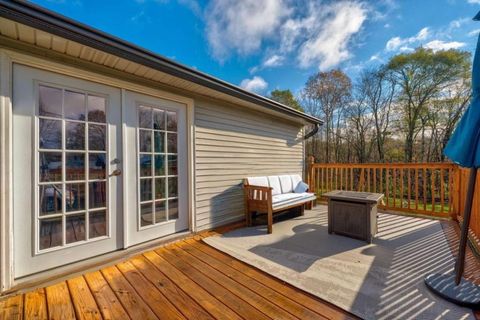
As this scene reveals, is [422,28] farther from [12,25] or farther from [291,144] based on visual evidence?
[12,25]

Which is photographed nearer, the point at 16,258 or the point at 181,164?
the point at 16,258

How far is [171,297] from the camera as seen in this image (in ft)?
5.88

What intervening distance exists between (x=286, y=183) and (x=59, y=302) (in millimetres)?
3873

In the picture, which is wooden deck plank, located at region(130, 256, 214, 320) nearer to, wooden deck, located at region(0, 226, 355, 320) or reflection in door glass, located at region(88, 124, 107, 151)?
wooden deck, located at region(0, 226, 355, 320)

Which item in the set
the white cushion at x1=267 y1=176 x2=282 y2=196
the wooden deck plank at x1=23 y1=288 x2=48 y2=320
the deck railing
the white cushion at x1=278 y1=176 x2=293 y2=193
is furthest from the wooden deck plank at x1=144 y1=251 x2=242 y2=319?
the deck railing

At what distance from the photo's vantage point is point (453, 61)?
8.45 m

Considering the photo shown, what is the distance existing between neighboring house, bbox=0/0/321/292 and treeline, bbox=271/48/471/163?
840cm

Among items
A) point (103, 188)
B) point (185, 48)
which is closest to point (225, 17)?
point (185, 48)

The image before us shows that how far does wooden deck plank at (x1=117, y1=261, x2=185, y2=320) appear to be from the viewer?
1.60 metres

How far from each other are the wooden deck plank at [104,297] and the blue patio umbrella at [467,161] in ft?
8.38

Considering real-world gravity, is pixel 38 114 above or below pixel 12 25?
below

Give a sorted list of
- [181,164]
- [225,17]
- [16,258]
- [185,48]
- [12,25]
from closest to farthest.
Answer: [12,25] → [16,258] → [181,164] → [225,17] → [185,48]

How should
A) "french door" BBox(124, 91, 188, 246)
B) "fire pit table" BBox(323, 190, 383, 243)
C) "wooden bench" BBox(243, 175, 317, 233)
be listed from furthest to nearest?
"wooden bench" BBox(243, 175, 317, 233)
"fire pit table" BBox(323, 190, 383, 243)
"french door" BBox(124, 91, 188, 246)

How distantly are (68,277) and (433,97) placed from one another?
1254 cm
